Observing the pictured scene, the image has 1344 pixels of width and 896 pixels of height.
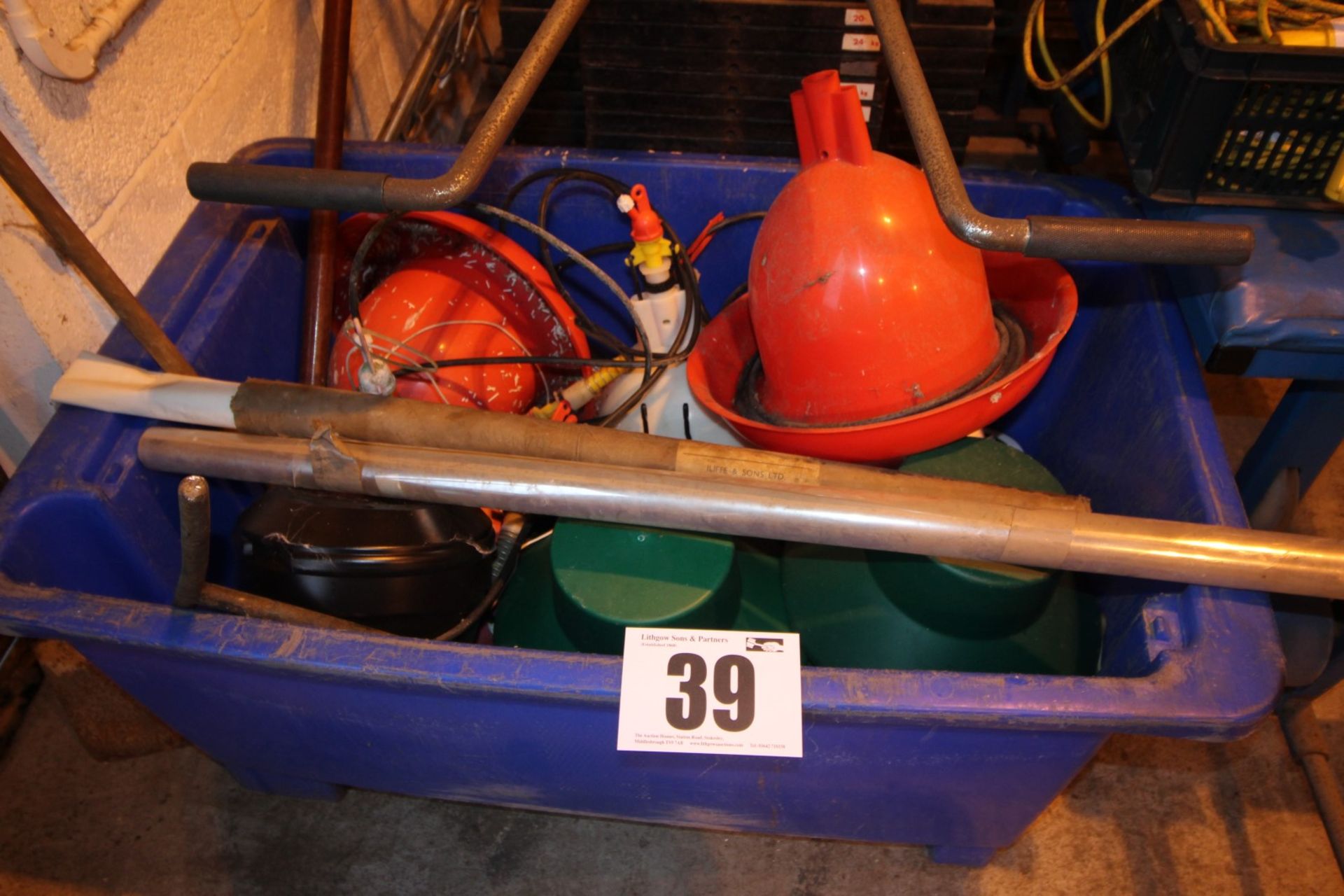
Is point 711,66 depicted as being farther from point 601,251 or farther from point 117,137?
point 117,137

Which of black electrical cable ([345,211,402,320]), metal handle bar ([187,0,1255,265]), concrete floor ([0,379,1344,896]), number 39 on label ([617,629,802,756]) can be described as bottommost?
concrete floor ([0,379,1344,896])

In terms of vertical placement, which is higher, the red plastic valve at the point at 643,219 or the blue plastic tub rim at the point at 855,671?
the red plastic valve at the point at 643,219

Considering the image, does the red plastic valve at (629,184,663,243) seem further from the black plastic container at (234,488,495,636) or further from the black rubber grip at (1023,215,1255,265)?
the black rubber grip at (1023,215,1255,265)

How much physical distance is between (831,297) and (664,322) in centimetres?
31

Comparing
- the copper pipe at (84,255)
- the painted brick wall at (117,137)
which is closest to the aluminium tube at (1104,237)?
the copper pipe at (84,255)

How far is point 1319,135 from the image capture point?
3.16 ft

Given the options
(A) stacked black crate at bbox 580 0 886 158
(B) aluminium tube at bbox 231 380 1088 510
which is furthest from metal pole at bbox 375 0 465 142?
(B) aluminium tube at bbox 231 380 1088 510

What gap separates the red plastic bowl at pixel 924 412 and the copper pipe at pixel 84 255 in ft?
1.78

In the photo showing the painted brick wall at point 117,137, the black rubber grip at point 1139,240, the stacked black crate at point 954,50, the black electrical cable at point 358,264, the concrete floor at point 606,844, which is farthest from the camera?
the stacked black crate at point 954,50

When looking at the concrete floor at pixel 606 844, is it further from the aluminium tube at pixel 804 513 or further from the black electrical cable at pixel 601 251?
the black electrical cable at pixel 601 251

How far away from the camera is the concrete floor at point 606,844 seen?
3.76ft

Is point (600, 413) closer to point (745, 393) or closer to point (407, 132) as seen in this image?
point (745, 393)

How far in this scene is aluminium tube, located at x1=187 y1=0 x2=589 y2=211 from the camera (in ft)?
2.39

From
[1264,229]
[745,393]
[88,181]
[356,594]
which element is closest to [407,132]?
[88,181]
